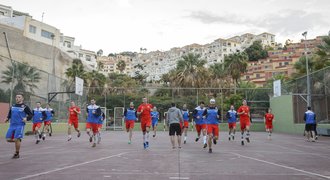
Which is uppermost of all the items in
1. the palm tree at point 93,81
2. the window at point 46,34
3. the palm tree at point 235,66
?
the window at point 46,34

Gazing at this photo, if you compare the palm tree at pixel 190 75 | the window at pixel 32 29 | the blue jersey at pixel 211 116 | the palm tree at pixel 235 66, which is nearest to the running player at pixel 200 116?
the blue jersey at pixel 211 116

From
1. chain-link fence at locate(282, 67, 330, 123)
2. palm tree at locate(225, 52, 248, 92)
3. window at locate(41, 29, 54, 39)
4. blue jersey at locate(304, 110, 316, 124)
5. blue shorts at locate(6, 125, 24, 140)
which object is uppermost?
window at locate(41, 29, 54, 39)

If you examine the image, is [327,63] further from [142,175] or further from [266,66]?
[266,66]

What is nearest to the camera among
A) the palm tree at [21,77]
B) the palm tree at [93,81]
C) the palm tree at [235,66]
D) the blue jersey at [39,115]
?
the blue jersey at [39,115]

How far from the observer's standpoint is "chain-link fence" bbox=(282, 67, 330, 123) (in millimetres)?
24969

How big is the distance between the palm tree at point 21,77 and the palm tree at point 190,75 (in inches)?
1181

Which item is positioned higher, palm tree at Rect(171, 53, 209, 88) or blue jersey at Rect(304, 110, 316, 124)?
palm tree at Rect(171, 53, 209, 88)

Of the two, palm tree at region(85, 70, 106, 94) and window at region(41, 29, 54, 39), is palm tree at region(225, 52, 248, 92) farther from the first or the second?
window at region(41, 29, 54, 39)

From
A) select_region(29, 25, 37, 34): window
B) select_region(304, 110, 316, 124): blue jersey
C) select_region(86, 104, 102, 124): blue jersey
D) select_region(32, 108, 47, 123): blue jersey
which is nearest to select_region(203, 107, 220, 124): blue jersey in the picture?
select_region(86, 104, 102, 124): blue jersey

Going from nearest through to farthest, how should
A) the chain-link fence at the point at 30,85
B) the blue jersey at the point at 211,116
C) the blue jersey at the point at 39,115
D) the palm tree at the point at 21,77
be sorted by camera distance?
the blue jersey at the point at 211,116 → the blue jersey at the point at 39,115 → the chain-link fence at the point at 30,85 → the palm tree at the point at 21,77

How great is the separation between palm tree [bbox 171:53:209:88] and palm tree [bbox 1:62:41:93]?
3001cm

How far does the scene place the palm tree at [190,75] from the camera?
5047cm

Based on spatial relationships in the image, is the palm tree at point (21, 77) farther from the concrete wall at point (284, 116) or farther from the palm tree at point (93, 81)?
the palm tree at point (93, 81)

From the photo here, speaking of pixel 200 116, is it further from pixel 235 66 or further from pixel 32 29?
pixel 32 29
